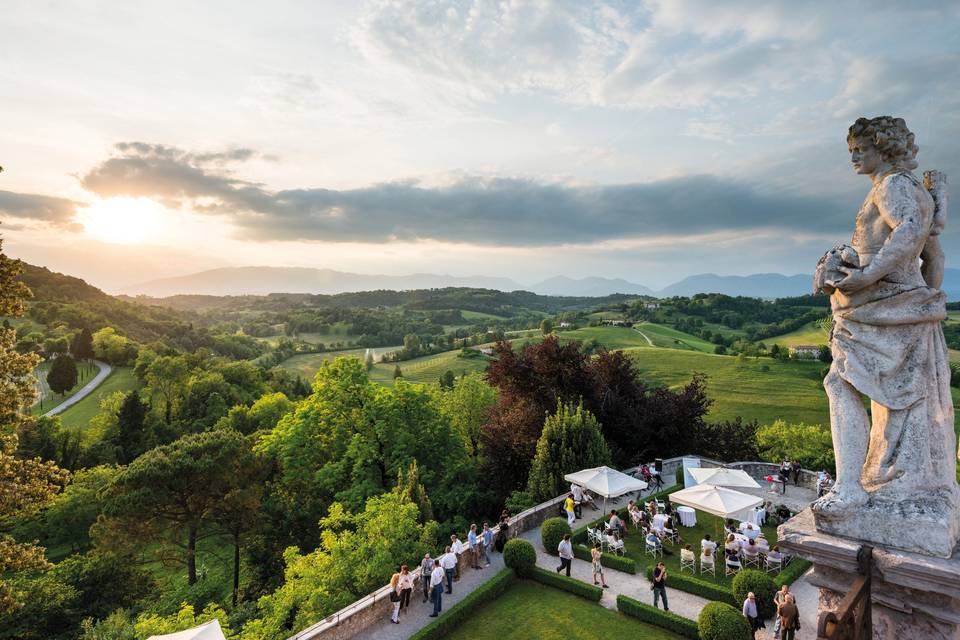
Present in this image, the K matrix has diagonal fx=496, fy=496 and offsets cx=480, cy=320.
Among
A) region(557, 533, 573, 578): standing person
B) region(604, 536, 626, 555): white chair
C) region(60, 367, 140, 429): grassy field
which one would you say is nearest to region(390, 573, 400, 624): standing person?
region(557, 533, 573, 578): standing person

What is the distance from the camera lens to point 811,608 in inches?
598

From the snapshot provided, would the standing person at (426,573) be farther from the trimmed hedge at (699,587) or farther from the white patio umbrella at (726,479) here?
the white patio umbrella at (726,479)

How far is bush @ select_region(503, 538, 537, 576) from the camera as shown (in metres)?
17.7

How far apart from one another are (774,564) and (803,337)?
325 ft

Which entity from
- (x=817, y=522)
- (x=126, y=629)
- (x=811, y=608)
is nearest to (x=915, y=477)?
(x=817, y=522)

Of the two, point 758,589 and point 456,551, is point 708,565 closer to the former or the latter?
point 758,589

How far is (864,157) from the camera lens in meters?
6.04

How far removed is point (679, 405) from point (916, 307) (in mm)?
29939

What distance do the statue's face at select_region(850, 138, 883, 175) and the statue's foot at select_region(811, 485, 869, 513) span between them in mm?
3798

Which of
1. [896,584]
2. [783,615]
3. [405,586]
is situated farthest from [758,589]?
[896,584]

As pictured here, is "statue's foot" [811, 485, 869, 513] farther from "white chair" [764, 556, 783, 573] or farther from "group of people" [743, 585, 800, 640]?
"white chair" [764, 556, 783, 573]

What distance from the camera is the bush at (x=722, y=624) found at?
41.8 ft

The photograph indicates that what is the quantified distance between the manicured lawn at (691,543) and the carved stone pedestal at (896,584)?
1374 centimetres

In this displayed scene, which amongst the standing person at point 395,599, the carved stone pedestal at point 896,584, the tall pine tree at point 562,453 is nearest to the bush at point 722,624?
the standing person at point 395,599
